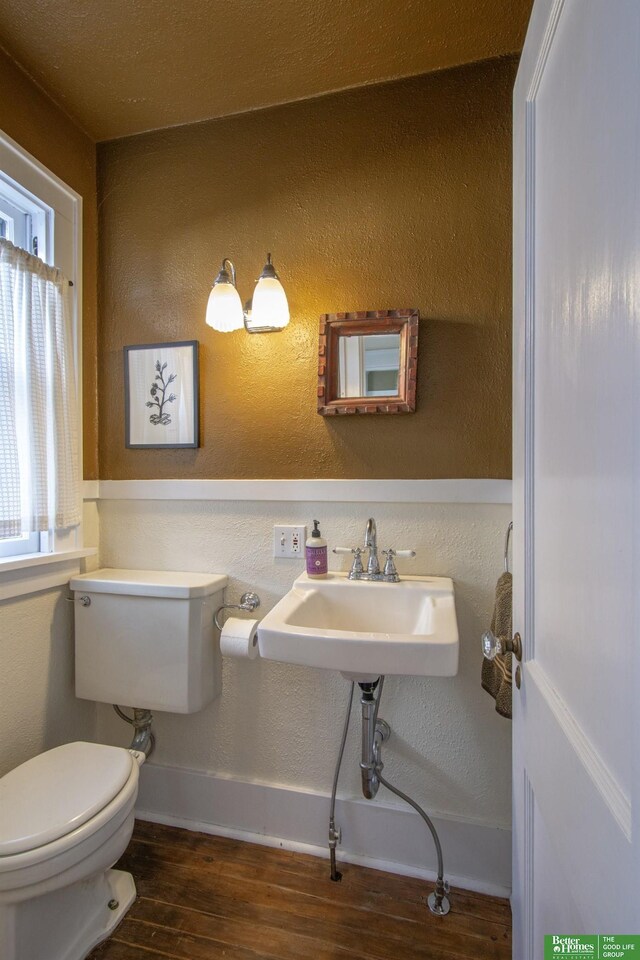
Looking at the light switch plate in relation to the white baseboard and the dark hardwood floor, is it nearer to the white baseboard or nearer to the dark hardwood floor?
the white baseboard

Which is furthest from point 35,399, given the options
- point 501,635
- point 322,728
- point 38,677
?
point 501,635

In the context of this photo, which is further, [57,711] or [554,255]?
[57,711]

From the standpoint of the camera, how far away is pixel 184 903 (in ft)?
4.01

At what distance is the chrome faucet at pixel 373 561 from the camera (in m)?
1.26

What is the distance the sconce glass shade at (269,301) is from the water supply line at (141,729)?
1357 mm

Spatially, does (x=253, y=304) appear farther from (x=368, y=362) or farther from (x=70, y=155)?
(x=70, y=155)

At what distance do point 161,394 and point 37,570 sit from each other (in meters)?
0.69

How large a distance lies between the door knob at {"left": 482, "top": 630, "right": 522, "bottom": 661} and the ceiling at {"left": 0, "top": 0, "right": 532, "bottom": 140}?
1548mm

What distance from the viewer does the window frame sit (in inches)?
50.3

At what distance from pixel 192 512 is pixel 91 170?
1.29m

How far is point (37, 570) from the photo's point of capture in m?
1.36

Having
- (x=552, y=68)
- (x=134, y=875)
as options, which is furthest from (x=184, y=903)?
(x=552, y=68)

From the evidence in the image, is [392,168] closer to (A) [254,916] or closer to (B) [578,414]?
(B) [578,414]

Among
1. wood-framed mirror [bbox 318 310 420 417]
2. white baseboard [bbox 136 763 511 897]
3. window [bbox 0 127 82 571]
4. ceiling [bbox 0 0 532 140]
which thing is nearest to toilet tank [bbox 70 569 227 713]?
window [bbox 0 127 82 571]
